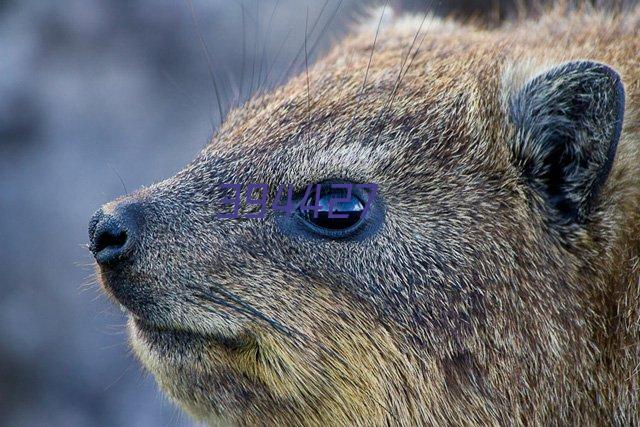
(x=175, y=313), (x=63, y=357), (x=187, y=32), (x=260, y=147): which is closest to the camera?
(x=175, y=313)

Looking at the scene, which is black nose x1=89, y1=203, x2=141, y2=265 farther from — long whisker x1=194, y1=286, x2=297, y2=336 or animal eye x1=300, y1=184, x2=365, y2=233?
animal eye x1=300, y1=184, x2=365, y2=233


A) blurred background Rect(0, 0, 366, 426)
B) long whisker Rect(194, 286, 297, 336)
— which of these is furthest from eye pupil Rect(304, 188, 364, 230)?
blurred background Rect(0, 0, 366, 426)

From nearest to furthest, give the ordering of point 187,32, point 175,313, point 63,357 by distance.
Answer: point 175,313 → point 63,357 → point 187,32

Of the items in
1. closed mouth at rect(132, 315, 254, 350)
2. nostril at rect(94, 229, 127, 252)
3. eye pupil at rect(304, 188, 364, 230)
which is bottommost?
closed mouth at rect(132, 315, 254, 350)

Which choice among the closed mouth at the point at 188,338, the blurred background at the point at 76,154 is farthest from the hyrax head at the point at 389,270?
the blurred background at the point at 76,154

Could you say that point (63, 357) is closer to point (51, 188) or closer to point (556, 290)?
point (51, 188)

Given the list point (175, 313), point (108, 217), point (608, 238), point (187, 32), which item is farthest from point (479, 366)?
point (187, 32)

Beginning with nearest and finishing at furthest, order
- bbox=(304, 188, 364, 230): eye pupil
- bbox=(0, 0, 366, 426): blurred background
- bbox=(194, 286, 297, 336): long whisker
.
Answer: bbox=(194, 286, 297, 336): long whisker → bbox=(304, 188, 364, 230): eye pupil → bbox=(0, 0, 366, 426): blurred background
